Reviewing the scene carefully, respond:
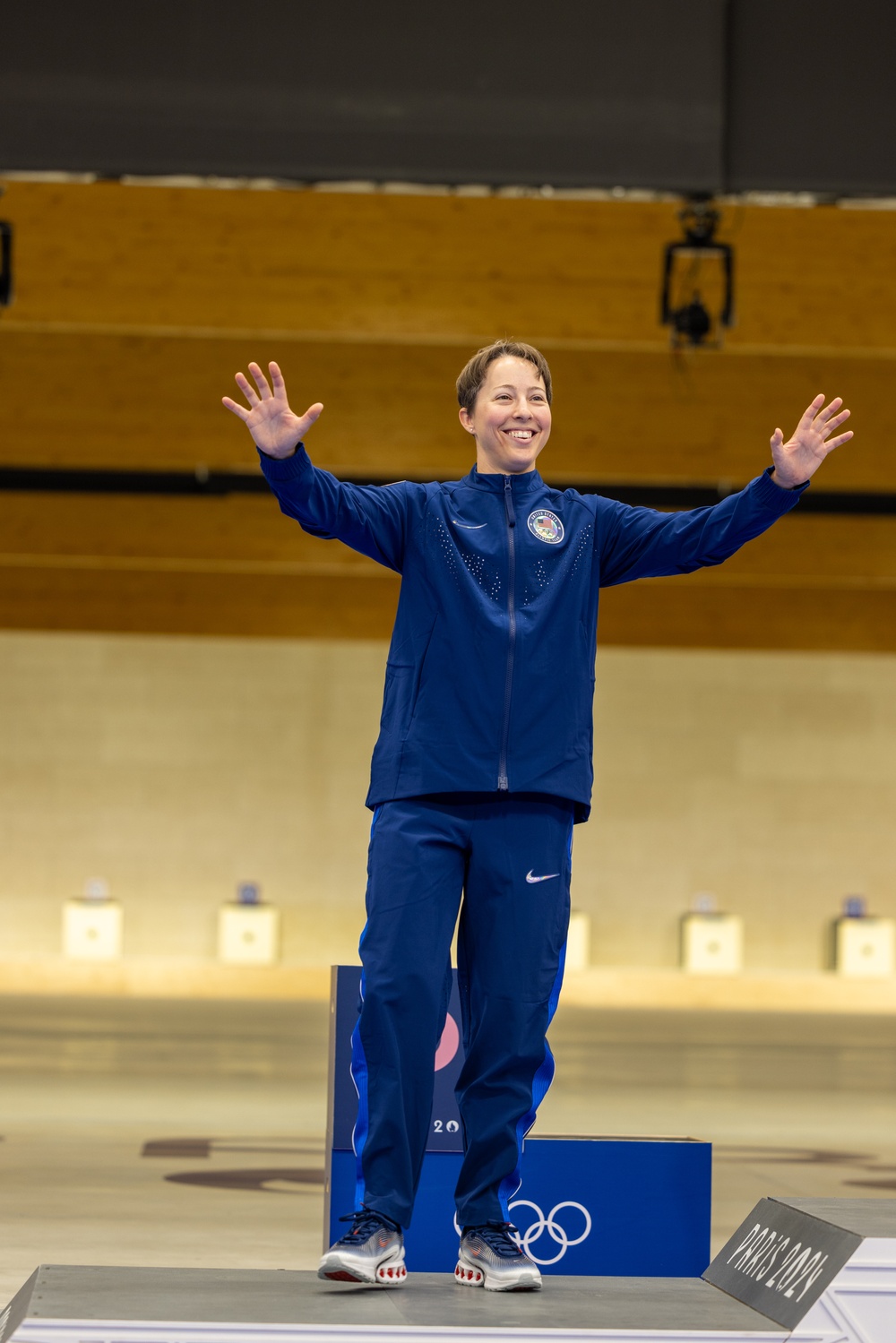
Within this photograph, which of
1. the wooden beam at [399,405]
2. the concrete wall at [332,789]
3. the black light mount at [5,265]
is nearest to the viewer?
the black light mount at [5,265]

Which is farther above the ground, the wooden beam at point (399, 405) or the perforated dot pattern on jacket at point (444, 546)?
the wooden beam at point (399, 405)

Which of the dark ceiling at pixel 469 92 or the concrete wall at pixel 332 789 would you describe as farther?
the concrete wall at pixel 332 789

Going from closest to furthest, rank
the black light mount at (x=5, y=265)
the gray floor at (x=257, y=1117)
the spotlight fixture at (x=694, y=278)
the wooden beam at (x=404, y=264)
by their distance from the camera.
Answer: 1. the gray floor at (x=257, y=1117)
2. the spotlight fixture at (x=694, y=278)
3. the black light mount at (x=5, y=265)
4. the wooden beam at (x=404, y=264)

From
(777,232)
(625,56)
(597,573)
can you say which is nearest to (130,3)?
(625,56)

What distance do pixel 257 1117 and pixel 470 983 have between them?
5.27 metres

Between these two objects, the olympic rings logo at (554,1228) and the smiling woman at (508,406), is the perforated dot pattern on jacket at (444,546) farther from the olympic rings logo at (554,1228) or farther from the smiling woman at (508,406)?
the olympic rings logo at (554,1228)

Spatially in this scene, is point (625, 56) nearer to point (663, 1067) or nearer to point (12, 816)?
point (663, 1067)

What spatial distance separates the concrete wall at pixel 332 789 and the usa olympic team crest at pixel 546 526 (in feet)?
48.0

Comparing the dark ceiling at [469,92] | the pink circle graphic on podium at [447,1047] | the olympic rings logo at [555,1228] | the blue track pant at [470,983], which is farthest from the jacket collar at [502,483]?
the dark ceiling at [469,92]

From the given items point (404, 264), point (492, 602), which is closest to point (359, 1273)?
point (492, 602)

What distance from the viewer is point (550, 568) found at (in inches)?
126

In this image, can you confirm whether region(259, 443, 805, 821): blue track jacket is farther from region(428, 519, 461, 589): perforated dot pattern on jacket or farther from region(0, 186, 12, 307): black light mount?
region(0, 186, 12, 307): black light mount

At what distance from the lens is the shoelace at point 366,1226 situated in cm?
294

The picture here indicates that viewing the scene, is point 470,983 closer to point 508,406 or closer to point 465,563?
point 465,563
